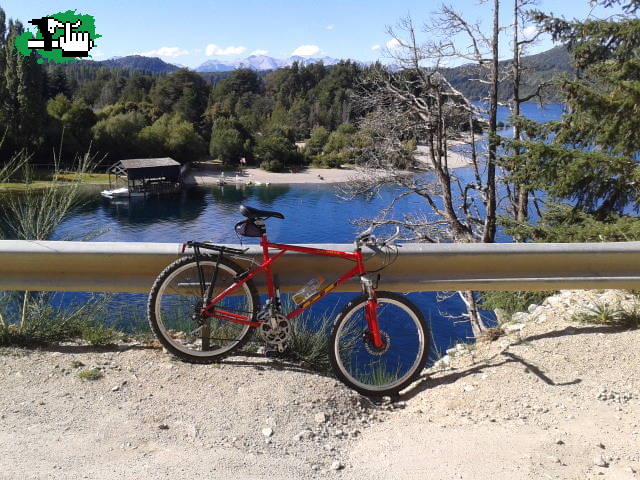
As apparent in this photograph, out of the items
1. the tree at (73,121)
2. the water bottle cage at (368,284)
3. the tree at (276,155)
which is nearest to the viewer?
the water bottle cage at (368,284)

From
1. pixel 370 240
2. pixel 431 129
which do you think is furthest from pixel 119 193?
pixel 370 240

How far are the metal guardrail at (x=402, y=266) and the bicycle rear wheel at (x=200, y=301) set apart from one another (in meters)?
0.18

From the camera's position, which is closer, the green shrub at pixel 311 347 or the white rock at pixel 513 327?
the green shrub at pixel 311 347

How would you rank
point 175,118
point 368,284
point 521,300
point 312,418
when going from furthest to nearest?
point 175,118 → point 521,300 → point 368,284 → point 312,418

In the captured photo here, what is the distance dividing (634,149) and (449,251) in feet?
24.1

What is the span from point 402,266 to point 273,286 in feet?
3.01

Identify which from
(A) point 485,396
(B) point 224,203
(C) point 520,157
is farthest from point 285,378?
(B) point 224,203

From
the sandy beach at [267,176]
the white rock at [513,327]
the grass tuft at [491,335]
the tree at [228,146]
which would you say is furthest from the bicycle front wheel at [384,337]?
the tree at [228,146]

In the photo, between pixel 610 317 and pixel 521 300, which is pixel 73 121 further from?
pixel 610 317

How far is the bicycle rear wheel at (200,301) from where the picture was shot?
3.65m

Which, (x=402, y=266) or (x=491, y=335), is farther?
(x=491, y=335)

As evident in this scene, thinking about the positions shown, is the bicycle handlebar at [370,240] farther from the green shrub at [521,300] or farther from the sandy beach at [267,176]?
the sandy beach at [267,176]

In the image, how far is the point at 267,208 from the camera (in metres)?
43.5

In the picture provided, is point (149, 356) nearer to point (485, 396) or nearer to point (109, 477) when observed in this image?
point (109, 477)
